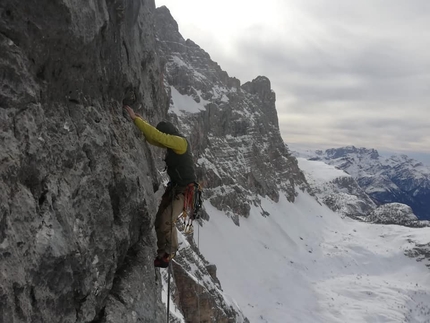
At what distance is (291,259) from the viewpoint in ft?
185

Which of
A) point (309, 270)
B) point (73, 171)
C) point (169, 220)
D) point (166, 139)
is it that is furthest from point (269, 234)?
point (73, 171)

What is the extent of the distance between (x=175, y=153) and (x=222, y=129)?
2532 inches

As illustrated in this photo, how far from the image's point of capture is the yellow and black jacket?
7.14 metres

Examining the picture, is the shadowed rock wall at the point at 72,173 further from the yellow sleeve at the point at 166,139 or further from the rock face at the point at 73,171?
the yellow sleeve at the point at 166,139

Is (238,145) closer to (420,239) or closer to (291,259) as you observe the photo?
(291,259)

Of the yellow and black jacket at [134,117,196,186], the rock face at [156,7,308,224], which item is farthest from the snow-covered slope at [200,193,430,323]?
the yellow and black jacket at [134,117,196,186]

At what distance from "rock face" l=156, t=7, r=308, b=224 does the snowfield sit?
4.44 meters

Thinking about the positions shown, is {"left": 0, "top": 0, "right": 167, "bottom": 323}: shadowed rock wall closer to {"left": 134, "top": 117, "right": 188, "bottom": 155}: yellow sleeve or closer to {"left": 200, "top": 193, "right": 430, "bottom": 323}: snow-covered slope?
{"left": 134, "top": 117, "right": 188, "bottom": 155}: yellow sleeve

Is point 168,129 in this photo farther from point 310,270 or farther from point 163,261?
point 310,270

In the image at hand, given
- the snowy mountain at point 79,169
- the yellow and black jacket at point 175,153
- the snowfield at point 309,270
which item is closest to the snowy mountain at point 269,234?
the snowfield at point 309,270

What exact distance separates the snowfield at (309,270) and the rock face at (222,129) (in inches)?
175

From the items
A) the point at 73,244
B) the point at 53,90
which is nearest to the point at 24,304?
the point at 73,244

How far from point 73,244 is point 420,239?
8529 centimetres

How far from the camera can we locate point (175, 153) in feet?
24.1
